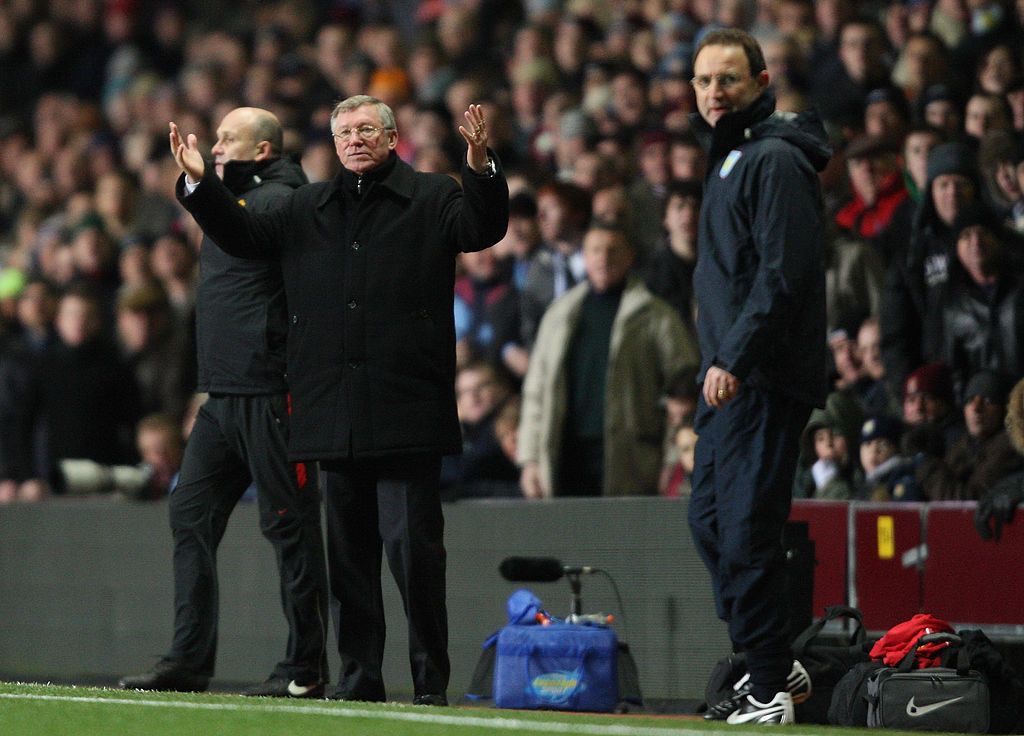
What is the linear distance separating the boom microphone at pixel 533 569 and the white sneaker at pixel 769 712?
2073 mm

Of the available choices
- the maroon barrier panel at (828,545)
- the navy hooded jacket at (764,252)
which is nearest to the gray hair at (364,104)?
the navy hooded jacket at (764,252)

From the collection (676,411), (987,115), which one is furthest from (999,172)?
(676,411)

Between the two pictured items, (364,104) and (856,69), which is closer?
(364,104)

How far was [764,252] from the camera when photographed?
695 centimetres

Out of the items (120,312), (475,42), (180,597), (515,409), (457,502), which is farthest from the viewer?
(475,42)

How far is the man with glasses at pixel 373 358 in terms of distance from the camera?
7469mm

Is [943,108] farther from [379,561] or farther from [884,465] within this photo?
[379,561]

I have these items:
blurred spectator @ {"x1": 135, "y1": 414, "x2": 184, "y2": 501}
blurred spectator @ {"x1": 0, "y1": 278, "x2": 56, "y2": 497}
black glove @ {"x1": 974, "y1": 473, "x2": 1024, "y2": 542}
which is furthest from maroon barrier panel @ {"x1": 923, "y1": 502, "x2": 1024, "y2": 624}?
blurred spectator @ {"x1": 0, "y1": 278, "x2": 56, "y2": 497}

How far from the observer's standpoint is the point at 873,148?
35.5 feet

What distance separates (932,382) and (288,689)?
336cm

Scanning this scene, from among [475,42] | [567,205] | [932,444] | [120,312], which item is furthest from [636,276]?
[475,42]

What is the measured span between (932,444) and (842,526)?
75 cm

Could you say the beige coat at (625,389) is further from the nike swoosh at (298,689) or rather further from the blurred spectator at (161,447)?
the nike swoosh at (298,689)

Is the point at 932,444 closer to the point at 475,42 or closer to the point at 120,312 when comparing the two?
the point at 120,312
